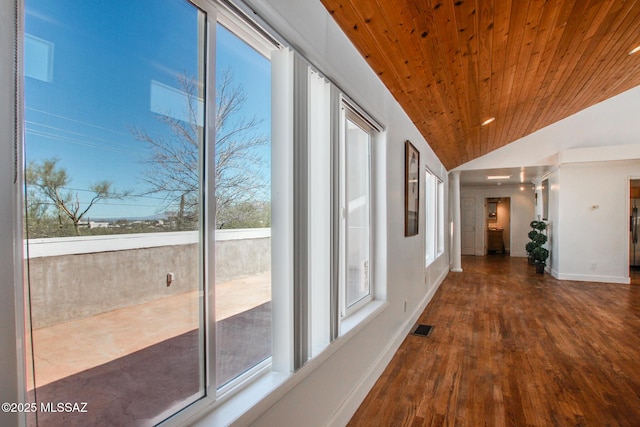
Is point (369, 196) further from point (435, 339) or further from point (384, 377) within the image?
point (435, 339)

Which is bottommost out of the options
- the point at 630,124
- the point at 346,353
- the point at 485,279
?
the point at 485,279

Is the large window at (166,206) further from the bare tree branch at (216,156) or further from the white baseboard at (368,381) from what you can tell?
the white baseboard at (368,381)

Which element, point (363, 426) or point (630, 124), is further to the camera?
point (630, 124)

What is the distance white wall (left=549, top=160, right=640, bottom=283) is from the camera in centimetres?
675

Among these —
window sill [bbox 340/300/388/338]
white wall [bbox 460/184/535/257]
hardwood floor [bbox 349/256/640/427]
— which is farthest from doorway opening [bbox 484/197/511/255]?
window sill [bbox 340/300/388/338]

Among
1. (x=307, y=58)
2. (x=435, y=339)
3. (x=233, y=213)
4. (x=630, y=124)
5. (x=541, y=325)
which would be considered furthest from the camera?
(x=630, y=124)

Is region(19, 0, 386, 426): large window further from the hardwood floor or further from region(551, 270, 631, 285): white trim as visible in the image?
region(551, 270, 631, 285): white trim

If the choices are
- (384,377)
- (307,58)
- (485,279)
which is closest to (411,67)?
(307,58)

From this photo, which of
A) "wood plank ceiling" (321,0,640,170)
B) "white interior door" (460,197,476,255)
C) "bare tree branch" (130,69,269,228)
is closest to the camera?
"bare tree branch" (130,69,269,228)

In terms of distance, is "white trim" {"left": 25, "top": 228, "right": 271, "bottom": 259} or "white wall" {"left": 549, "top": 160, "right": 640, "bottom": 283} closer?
"white trim" {"left": 25, "top": 228, "right": 271, "bottom": 259}

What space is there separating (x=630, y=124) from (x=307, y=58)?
835cm

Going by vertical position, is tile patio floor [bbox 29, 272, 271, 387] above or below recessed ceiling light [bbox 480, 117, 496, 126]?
below

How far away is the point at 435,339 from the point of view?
3.62 m

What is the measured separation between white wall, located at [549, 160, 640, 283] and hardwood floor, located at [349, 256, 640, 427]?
5.60 ft
